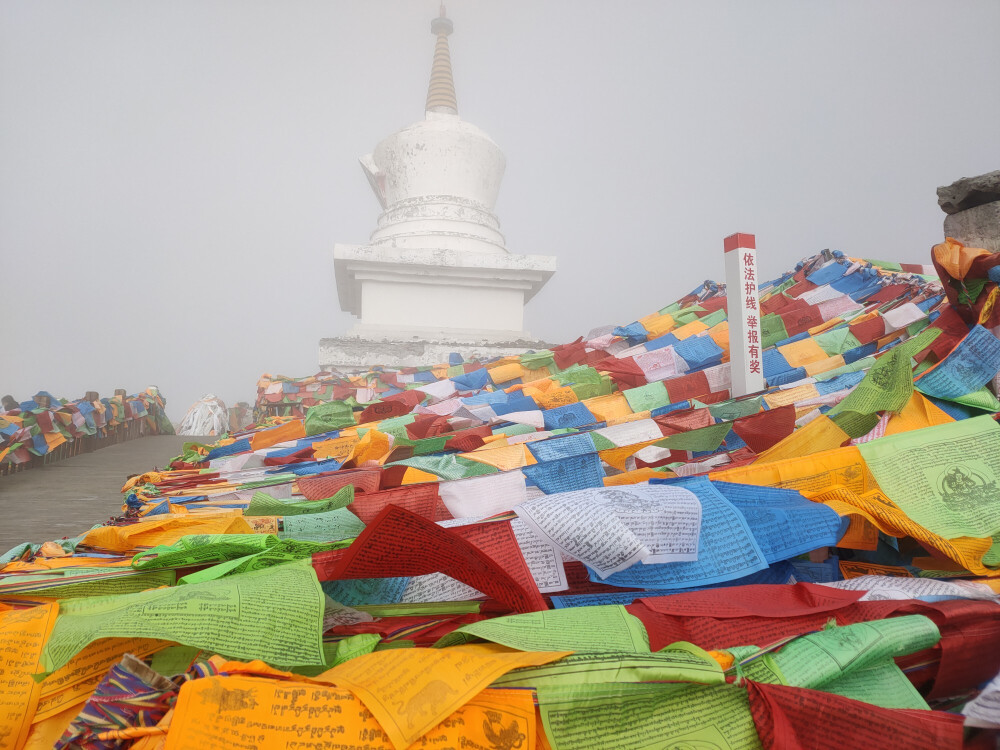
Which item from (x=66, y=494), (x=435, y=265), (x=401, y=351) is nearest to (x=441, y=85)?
(x=435, y=265)

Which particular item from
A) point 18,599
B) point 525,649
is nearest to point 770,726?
point 525,649

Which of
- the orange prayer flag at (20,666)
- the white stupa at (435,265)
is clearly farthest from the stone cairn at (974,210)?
the white stupa at (435,265)

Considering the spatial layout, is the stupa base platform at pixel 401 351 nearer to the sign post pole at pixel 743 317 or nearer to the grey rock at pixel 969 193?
the sign post pole at pixel 743 317

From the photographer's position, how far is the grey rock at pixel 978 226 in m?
2.17

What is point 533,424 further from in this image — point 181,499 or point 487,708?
point 487,708

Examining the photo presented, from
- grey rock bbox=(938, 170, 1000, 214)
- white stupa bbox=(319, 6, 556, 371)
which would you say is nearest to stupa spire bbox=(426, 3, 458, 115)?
white stupa bbox=(319, 6, 556, 371)

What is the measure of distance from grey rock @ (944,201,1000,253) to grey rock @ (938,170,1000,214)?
2 centimetres

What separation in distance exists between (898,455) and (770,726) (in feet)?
2.81

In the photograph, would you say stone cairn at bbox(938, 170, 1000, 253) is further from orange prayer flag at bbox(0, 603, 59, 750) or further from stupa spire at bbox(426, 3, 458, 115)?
stupa spire at bbox(426, 3, 458, 115)

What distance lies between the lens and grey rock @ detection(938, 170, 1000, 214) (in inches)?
85.0

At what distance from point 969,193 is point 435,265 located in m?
6.16

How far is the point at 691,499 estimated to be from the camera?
1.16 m

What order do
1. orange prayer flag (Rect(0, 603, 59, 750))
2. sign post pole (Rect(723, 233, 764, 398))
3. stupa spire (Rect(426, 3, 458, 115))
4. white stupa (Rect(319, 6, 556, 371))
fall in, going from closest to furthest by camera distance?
orange prayer flag (Rect(0, 603, 59, 750)) < sign post pole (Rect(723, 233, 764, 398)) < white stupa (Rect(319, 6, 556, 371)) < stupa spire (Rect(426, 3, 458, 115))

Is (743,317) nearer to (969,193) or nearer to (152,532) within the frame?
(969,193)
